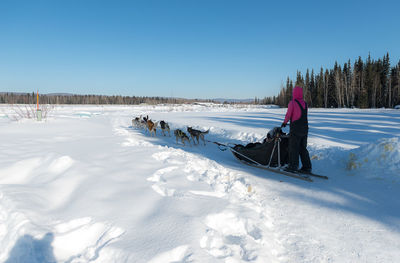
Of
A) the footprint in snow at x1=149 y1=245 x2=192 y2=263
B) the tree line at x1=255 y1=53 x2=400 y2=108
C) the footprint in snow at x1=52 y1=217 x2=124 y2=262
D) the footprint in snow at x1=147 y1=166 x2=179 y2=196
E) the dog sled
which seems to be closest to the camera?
the footprint in snow at x1=149 y1=245 x2=192 y2=263

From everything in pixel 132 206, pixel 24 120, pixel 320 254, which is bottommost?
pixel 320 254

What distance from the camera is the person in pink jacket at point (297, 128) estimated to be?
13.1 ft

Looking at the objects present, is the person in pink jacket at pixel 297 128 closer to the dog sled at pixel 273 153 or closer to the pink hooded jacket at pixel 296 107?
the pink hooded jacket at pixel 296 107

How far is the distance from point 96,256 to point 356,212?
2.95m

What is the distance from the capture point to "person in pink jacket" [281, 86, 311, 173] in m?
3.99

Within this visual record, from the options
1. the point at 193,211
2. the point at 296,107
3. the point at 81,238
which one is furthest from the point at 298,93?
the point at 81,238

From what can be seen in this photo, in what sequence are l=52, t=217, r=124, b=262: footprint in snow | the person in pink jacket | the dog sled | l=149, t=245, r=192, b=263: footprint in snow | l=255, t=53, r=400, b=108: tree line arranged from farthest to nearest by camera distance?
l=255, t=53, r=400, b=108: tree line → the dog sled → the person in pink jacket → l=52, t=217, r=124, b=262: footprint in snow → l=149, t=245, r=192, b=263: footprint in snow

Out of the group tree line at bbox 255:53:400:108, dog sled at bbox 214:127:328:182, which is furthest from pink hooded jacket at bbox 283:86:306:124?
tree line at bbox 255:53:400:108

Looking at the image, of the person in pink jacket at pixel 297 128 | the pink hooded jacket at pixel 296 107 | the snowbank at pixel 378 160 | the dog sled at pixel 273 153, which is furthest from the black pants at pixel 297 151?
the snowbank at pixel 378 160

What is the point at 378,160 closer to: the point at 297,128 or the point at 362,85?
the point at 297,128

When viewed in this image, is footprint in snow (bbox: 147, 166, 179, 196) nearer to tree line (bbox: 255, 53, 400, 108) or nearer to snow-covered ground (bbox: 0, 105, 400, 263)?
snow-covered ground (bbox: 0, 105, 400, 263)

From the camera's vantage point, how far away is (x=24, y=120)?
12320 mm

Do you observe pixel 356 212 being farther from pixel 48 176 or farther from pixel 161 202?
pixel 48 176

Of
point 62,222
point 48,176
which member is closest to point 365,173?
point 62,222
